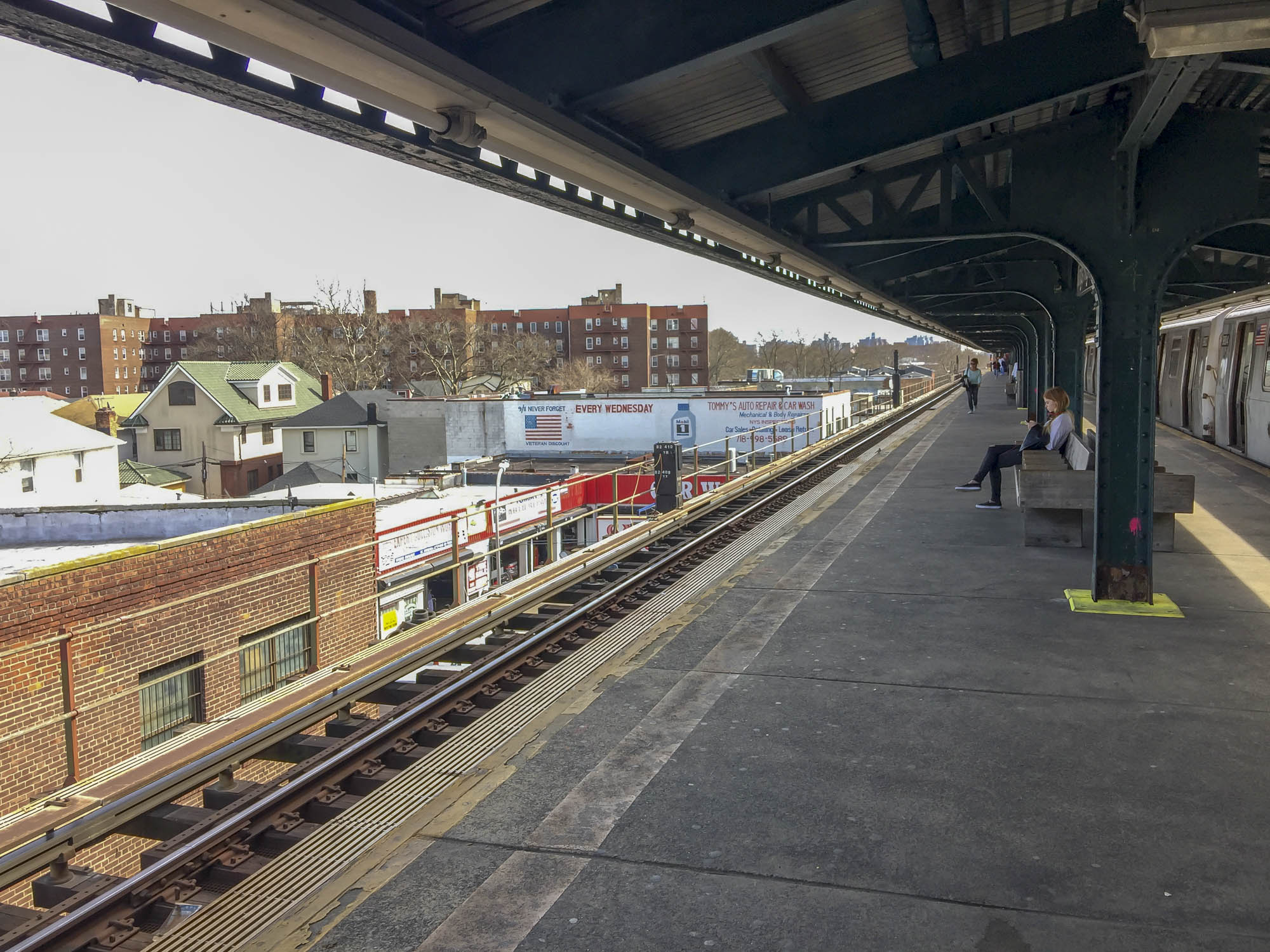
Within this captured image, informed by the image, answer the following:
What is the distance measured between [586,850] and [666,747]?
1.20 metres

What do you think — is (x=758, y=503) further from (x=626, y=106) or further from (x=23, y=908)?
(x=23, y=908)

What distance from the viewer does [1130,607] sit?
313 inches

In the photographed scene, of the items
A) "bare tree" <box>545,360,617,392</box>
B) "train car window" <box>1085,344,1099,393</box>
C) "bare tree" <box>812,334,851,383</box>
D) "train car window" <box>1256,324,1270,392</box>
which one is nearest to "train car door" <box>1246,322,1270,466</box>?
"train car window" <box>1256,324,1270,392</box>

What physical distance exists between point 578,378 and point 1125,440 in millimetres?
97789

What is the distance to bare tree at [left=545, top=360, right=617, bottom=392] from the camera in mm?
103438

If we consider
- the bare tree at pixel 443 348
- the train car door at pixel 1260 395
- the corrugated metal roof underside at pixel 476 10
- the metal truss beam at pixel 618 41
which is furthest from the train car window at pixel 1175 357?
the bare tree at pixel 443 348

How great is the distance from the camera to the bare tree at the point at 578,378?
10344 centimetres

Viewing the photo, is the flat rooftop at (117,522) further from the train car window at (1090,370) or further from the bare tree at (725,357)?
the bare tree at (725,357)

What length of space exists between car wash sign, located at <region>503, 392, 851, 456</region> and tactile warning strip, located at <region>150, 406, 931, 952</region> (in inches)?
1622

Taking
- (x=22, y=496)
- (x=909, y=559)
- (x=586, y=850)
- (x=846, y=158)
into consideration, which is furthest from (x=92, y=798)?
(x=22, y=496)

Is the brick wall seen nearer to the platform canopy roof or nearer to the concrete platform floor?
the concrete platform floor

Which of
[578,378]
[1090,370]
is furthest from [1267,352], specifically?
[578,378]

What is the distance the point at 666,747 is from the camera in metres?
5.42

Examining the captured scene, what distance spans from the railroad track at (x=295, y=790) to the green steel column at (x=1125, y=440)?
409 cm
